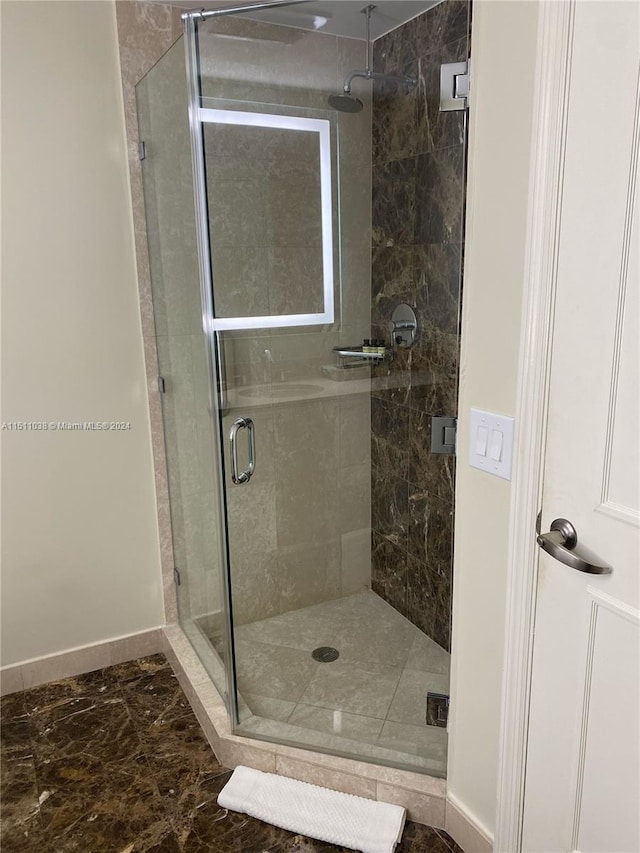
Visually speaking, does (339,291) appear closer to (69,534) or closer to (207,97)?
(207,97)

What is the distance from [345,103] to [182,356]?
987 mm


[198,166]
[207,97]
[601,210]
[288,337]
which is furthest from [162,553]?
[601,210]

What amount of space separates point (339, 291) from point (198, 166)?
59 centimetres

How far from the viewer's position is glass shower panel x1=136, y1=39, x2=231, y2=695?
200 cm

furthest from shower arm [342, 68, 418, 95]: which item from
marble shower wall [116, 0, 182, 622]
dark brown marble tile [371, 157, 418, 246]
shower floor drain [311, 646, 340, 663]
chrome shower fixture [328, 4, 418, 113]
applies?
shower floor drain [311, 646, 340, 663]

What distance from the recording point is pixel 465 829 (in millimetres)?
1615

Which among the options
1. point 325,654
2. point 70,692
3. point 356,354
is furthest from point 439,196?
point 70,692

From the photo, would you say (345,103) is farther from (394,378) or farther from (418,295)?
(394,378)

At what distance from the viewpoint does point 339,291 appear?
2.12 meters

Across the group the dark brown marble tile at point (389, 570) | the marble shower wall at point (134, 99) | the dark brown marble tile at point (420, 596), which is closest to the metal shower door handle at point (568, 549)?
the dark brown marble tile at point (420, 596)

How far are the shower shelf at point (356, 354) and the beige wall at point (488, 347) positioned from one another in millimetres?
725

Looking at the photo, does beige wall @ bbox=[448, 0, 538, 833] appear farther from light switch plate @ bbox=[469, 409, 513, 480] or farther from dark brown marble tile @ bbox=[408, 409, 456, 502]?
dark brown marble tile @ bbox=[408, 409, 456, 502]

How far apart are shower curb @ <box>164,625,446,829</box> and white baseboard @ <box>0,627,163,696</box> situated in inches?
17.5

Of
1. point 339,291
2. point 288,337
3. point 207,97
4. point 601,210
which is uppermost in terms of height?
point 207,97
